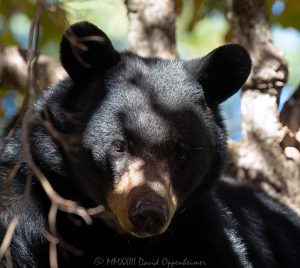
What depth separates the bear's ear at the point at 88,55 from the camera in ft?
18.5

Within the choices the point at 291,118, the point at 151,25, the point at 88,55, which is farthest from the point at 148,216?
the point at 151,25

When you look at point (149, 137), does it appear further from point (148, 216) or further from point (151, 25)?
point (151, 25)

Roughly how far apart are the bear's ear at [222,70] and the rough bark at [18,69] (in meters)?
1.95

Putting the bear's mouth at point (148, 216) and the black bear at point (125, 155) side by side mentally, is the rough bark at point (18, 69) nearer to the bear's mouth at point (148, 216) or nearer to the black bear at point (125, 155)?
the black bear at point (125, 155)

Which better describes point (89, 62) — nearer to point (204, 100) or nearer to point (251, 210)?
point (204, 100)

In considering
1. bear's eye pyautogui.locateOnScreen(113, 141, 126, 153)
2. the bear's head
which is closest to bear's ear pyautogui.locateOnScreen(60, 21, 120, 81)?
the bear's head

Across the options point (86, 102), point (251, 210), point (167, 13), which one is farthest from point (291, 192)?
point (86, 102)

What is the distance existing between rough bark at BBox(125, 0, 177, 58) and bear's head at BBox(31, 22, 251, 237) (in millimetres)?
1232

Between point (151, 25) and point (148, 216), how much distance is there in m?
3.06

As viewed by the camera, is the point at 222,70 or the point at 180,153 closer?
the point at 180,153

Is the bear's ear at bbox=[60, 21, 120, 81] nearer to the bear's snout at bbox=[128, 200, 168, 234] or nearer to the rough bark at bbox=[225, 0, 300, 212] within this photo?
the bear's snout at bbox=[128, 200, 168, 234]

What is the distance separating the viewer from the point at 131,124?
5469 millimetres

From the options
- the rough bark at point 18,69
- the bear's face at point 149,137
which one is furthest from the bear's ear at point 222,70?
the rough bark at point 18,69

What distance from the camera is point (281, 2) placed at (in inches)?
308
